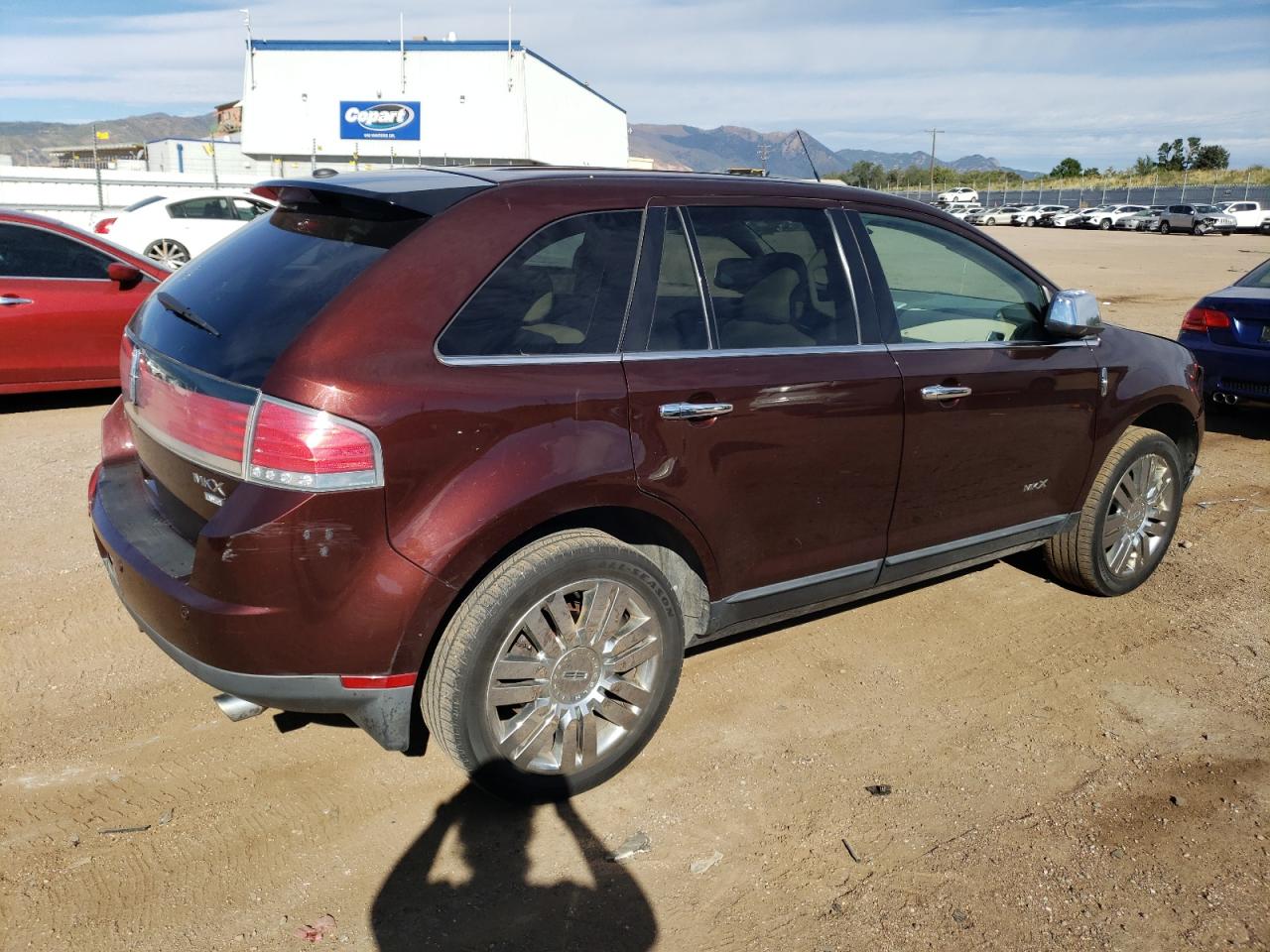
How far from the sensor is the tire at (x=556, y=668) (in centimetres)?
287

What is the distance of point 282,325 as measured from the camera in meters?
2.80

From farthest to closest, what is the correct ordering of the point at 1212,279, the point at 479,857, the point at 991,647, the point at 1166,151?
the point at 1166,151 → the point at 1212,279 → the point at 991,647 → the point at 479,857

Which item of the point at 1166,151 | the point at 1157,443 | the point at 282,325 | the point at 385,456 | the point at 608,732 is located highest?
the point at 1166,151

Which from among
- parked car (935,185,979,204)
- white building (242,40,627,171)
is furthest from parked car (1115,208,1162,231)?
white building (242,40,627,171)

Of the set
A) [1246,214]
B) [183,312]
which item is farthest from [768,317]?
[1246,214]

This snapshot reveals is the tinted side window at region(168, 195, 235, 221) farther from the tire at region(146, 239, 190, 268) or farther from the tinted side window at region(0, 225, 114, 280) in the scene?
the tinted side window at region(0, 225, 114, 280)

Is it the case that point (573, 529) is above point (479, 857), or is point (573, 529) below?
above

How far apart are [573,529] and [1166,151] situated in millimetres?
111831

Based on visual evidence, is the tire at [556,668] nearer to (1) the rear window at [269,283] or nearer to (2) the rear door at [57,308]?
(1) the rear window at [269,283]

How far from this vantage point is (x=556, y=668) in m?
3.07

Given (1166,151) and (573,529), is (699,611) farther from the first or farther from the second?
(1166,151)

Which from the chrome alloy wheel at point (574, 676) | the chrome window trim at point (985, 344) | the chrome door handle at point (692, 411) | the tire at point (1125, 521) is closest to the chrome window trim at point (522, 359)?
the chrome door handle at point (692, 411)

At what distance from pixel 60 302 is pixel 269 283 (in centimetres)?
575

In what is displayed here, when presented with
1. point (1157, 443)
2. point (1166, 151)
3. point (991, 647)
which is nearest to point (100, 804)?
point (991, 647)
